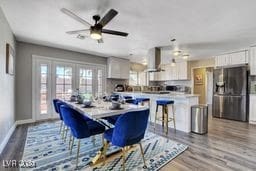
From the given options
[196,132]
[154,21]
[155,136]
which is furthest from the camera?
[196,132]

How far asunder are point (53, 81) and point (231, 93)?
19.7 feet

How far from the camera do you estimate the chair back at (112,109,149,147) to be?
5.70 ft

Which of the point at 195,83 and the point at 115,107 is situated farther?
the point at 195,83

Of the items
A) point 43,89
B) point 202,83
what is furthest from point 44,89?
point 202,83

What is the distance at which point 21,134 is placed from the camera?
3391 mm

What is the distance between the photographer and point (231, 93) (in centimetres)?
495

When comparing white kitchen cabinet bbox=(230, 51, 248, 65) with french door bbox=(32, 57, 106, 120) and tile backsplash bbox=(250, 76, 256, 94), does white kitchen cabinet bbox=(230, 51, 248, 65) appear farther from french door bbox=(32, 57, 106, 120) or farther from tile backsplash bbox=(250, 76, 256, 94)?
french door bbox=(32, 57, 106, 120)

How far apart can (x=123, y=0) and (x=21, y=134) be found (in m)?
3.59

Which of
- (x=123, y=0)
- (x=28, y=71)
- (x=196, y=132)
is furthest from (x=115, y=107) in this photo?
(x=28, y=71)

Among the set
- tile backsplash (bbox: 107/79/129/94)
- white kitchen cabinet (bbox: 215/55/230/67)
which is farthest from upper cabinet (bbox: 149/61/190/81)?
A: tile backsplash (bbox: 107/79/129/94)

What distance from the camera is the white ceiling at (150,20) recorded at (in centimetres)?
228

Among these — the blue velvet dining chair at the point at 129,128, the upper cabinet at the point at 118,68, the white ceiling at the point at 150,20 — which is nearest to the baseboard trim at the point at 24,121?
the white ceiling at the point at 150,20

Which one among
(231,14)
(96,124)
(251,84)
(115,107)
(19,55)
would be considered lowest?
(96,124)

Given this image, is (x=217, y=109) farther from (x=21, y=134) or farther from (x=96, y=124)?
(x=21, y=134)
